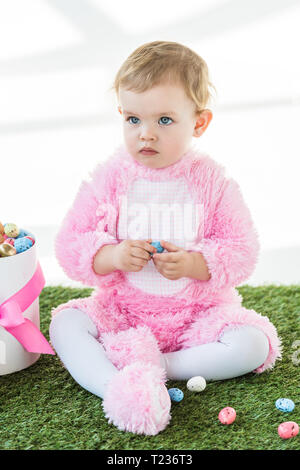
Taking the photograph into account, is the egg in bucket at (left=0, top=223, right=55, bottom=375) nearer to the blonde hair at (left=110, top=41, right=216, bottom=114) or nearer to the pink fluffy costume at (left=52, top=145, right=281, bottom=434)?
the pink fluffy costume at (left=52, top=145, right=281, bottom=434)

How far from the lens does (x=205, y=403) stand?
122 cm

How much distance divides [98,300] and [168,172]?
0.32m

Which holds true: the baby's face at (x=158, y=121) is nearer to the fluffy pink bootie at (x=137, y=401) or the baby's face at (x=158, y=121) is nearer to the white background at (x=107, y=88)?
the fluffy pink bootie at (x=137, y=401)

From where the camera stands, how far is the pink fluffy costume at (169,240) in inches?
52.2

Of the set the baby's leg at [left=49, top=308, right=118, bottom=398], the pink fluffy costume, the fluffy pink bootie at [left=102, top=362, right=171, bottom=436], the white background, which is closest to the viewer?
the fluffy pink bootie at [left=102, top=362, right=171, bottom=436]

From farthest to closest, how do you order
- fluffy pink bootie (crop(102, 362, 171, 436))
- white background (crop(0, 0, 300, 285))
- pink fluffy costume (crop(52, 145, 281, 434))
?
white background (crop(0, 0, 300, 285)), pink fluffy costume (crop(52, 145, 281, 434)), fluffy pink bootie (crop(102, 362, 171, 436))

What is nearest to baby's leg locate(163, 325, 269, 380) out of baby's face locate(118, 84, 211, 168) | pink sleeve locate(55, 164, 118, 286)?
pink sleeve locate(55, 164, 118, 286)

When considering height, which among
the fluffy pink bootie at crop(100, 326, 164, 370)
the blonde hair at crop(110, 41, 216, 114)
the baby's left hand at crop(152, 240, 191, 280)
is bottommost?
the fluffy pink bootie at crop(100, 326, 164, 370)

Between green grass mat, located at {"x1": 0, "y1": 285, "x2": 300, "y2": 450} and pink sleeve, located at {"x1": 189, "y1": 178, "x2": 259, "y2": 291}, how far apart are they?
8.4 inches

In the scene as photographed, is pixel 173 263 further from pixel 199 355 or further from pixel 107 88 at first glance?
pixel 107 88

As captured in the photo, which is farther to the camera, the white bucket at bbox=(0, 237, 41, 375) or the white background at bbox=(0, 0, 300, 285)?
the white background at bbox=(0, 0, 300, 285)

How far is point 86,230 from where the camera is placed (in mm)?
1378

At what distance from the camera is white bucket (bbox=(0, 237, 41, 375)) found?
128 centimetres

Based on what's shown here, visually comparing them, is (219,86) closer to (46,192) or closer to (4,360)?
(46,192)
